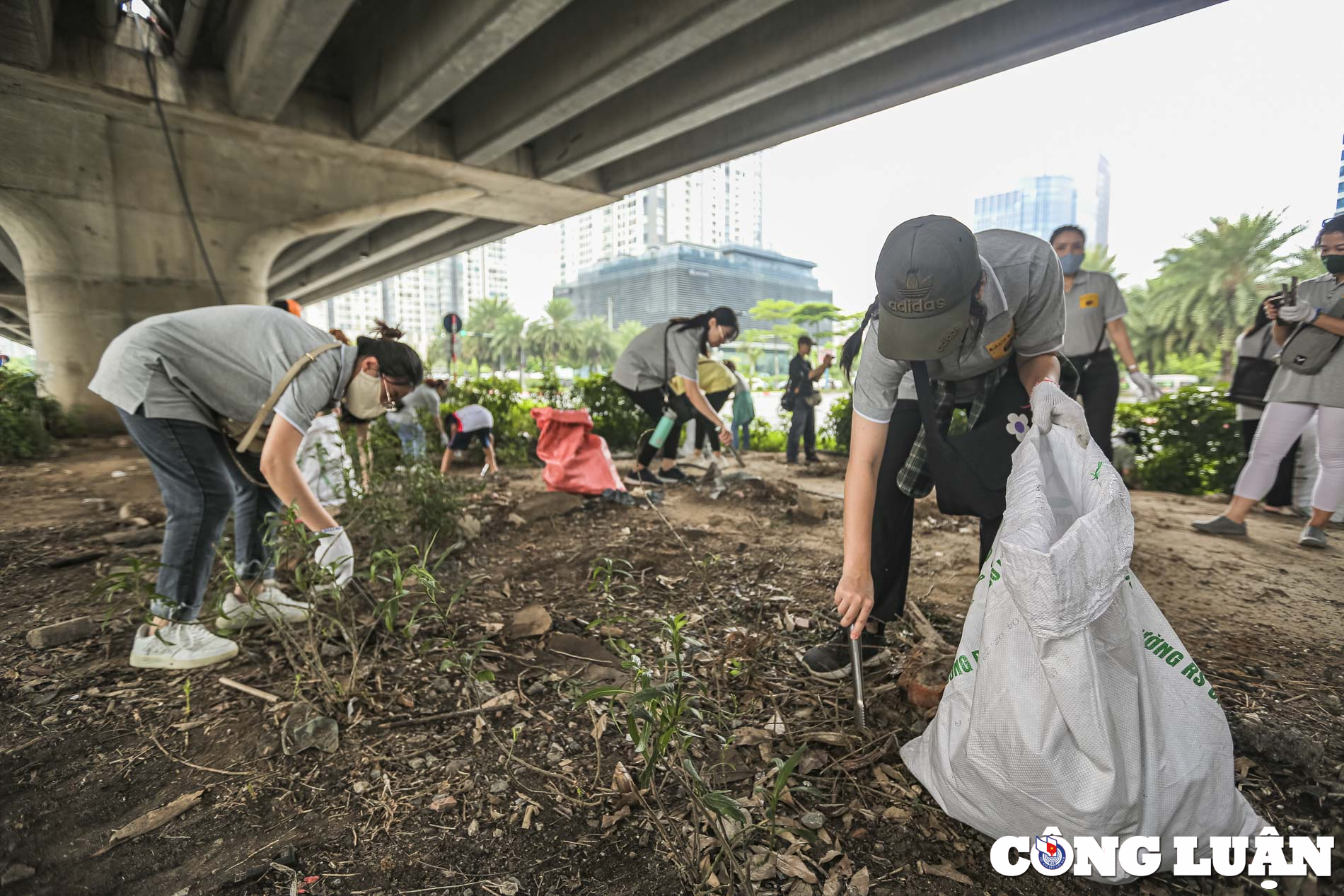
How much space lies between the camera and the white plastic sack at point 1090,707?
45.8 inches

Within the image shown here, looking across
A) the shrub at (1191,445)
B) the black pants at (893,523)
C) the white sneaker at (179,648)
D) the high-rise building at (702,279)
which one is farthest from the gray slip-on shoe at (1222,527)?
the high-rise building at (702,279)

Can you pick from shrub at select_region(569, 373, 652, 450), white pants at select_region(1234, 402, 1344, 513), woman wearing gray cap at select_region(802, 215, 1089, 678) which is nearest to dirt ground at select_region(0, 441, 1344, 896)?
white pants at select_region(1234, 402, 1344, 513)

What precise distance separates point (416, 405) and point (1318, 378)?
20.1 ft

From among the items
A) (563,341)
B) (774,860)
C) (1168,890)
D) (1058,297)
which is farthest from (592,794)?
(563,341)

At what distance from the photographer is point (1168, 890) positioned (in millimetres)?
1244

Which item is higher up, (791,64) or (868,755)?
(791,64)

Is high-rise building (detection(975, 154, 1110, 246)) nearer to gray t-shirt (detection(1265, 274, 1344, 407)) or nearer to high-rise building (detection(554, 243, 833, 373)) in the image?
gray t-shirt (detection(1265, 274, 1344, 407))

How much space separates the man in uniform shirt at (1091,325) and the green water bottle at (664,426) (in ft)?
9.65

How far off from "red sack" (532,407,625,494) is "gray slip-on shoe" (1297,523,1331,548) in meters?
4.16

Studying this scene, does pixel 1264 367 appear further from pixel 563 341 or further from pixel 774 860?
pixel 563 341

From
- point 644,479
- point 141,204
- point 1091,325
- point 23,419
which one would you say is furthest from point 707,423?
point 141,204

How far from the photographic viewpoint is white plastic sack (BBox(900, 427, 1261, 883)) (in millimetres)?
1163

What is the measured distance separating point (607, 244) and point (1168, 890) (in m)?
35.4

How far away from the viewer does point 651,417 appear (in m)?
5.60
